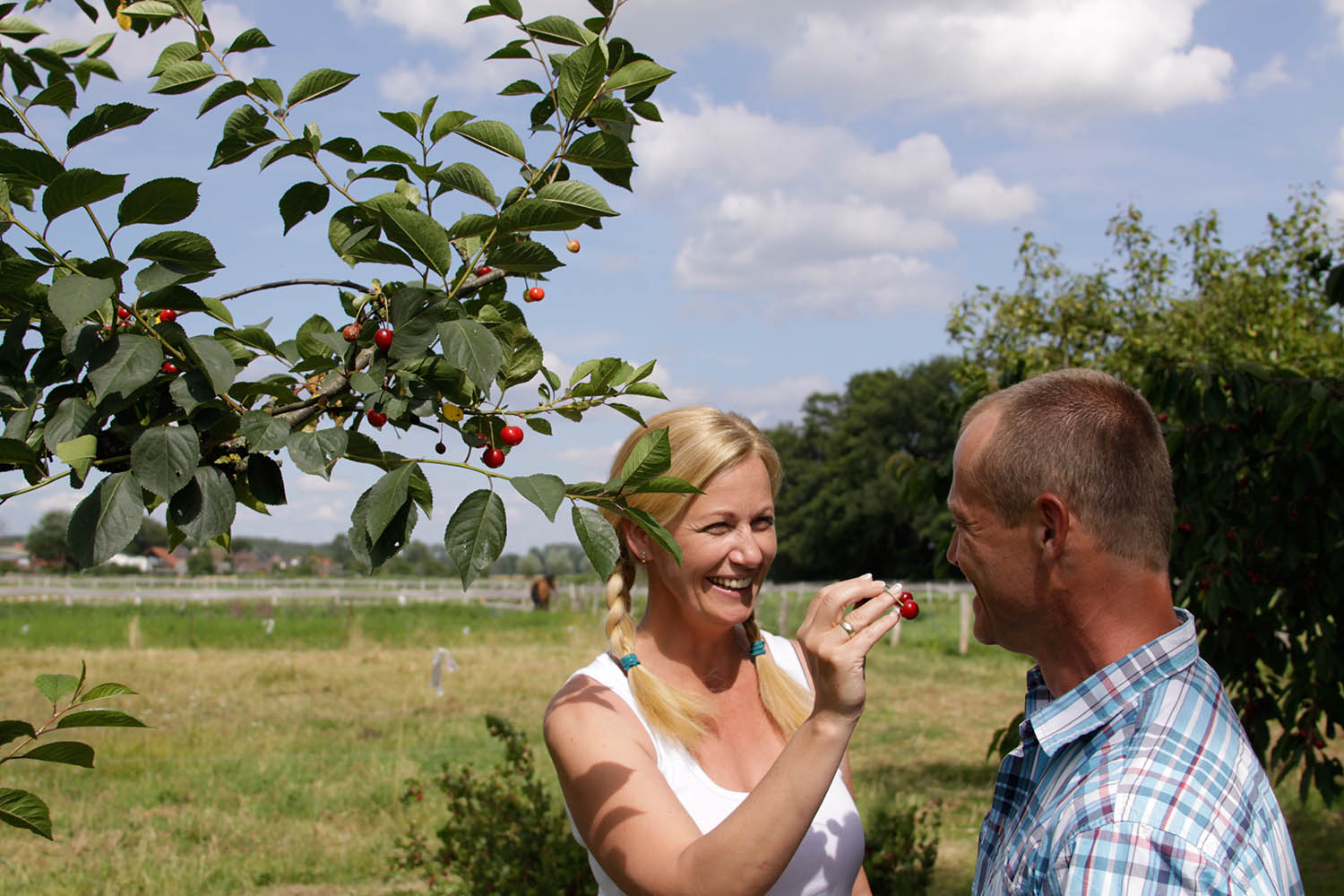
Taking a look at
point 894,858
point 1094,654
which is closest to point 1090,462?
point 1094,654

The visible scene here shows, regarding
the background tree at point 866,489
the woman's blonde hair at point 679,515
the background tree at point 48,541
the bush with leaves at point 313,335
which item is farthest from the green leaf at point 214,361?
the background tree at point 48,541

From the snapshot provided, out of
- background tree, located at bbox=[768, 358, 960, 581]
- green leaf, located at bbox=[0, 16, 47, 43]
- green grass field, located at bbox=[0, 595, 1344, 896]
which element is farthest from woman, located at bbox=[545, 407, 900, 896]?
background tree, located at bbox=[768, 358, 960, 581]

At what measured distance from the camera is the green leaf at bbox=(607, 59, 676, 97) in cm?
150

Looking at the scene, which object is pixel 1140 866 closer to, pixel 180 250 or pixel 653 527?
pixel 653 527

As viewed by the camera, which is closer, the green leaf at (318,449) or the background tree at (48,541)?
the green leaf at (318,449)

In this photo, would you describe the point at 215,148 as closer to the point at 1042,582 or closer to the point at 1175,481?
the point at 1042,582

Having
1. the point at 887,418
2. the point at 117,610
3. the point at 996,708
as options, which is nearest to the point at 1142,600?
the point at 996,708

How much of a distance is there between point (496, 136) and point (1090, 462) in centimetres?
92

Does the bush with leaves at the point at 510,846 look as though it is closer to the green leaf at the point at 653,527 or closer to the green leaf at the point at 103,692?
the green leaf at the point at 103,692

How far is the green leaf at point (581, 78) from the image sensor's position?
1406 millimetres

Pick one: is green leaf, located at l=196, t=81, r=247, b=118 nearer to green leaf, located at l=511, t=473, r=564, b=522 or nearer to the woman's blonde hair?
green leaf, located at l=511, t=473, r=564, b=522

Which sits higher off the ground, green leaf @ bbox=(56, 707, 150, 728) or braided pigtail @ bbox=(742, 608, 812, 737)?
green leaf @ bbox=(56, 707, 150, 728)

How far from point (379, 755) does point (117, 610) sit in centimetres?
2293

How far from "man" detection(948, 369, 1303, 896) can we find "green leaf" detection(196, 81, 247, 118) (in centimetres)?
114
